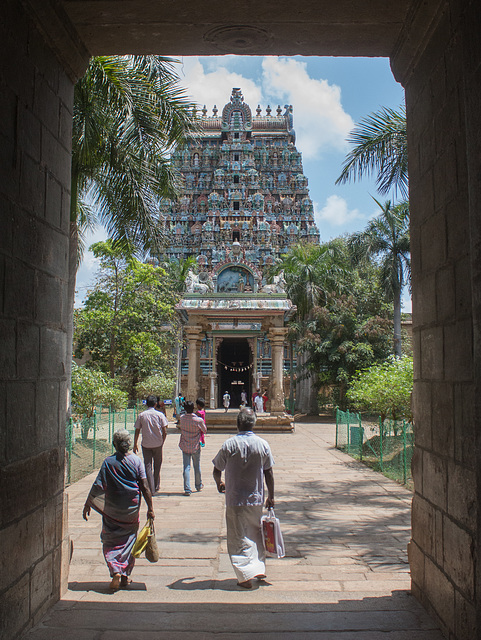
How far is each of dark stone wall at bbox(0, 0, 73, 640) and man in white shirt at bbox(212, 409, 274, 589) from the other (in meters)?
1.38

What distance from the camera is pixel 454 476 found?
3445 mm

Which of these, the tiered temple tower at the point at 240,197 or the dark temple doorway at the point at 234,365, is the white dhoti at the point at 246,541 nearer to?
the dark temple doorway at the point at 234,365

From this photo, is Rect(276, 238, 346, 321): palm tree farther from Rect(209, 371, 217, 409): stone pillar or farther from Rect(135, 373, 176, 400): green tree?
Rect(135, 373, 176, 400): green tree

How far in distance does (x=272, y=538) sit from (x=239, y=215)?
1529 inches

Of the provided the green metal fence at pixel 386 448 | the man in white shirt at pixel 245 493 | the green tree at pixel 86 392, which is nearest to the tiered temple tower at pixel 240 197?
the green tree at pixel 86 392

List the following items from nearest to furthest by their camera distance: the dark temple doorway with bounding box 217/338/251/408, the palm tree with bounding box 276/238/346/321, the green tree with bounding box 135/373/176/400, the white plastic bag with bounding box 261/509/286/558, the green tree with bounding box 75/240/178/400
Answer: the white plastic bag with bounding box 261/509/286/558 → the green tree with bounding box 75/240/178/400 → the green tree with bounding box 135/373/176/400 → the palm tree with bounding box 276/238/346/321 → the dark temple doorway with bounding box 217/338/251/408

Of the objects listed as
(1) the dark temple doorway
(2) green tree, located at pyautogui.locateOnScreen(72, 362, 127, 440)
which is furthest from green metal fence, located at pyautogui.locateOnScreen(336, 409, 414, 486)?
(1) the dark temple doorway

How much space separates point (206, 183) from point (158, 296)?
76.7 ft

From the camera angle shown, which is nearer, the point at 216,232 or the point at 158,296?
the point at 158,296

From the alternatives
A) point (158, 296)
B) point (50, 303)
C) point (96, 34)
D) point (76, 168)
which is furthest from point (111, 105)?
point (158, 296)

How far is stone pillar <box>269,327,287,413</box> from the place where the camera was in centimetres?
1986

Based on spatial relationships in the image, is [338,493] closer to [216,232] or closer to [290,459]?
[290,459]

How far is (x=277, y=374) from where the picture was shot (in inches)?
786

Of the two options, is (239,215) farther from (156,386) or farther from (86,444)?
(86,444)
